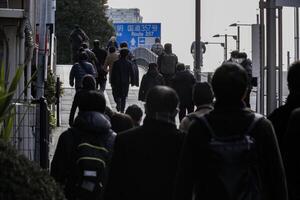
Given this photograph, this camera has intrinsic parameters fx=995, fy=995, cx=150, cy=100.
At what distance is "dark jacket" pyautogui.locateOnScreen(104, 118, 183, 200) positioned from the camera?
6.80 meters

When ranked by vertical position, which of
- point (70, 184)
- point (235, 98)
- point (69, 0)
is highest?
point (69, 0)

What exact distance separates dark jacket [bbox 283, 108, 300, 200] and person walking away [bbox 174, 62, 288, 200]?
956 mm

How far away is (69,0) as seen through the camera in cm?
7988

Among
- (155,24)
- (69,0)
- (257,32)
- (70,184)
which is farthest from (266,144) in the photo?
(69,0)

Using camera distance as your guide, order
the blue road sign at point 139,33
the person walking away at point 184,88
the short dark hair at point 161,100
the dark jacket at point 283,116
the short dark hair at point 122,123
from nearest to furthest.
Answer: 1. the short dark hair at point 161,100
2. the dark jacket at point 283,116
3. the short dark hair at point 122,123
4. the person walking away at point 184,88
5. the blue road sign at point 139,33

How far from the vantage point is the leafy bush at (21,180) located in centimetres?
507

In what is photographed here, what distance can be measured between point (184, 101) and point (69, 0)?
59379 mm

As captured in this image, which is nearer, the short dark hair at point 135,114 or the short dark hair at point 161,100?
the short dark hair at point 161,100

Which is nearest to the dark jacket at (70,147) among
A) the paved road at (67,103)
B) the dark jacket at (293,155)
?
the dark jacket at (293,155)

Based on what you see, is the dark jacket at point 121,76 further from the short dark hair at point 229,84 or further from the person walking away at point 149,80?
the short dark hair at point 229,84

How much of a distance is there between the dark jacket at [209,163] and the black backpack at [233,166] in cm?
2

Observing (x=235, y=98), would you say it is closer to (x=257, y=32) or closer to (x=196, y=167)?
(x=196, y=167)

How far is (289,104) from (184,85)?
44.7 ft

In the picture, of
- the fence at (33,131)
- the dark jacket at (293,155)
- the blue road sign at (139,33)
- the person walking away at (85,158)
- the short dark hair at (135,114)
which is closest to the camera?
the dark jacket at (293,155)
